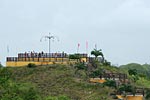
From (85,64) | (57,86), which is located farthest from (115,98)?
(85,64)

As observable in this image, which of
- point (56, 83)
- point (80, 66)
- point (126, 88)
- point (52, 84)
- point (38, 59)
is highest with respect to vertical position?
point (38, 59)

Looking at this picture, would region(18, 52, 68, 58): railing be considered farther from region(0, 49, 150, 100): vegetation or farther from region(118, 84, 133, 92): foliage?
region(118, 84, 133, 92): foliage

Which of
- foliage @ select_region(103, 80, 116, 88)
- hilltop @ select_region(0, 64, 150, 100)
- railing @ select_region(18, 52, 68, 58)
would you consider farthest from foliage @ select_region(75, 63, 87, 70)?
foliage @ select_region(103, 80, 116, 88)

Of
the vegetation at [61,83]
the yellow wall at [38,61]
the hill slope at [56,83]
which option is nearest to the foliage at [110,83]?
the vegetation at [61,83]

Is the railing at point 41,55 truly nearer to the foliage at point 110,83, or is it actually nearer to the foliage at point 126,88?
the foliage at point 110,83

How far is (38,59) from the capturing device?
60.5 metres

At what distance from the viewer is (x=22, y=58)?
61.1 metres

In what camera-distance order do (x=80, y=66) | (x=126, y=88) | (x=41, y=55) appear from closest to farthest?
(x=126, y=88), (x=80, y=66), (x=41, y=55)

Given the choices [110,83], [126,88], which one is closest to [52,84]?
[110,83]

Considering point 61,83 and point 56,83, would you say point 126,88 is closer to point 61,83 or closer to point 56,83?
point 61,83

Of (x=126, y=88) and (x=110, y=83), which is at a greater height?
(x=110, y=83)

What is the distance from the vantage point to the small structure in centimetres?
6025

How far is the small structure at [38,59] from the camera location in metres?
60.2

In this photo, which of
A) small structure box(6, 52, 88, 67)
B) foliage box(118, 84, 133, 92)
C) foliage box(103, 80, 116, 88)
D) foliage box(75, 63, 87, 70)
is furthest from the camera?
small structure box(6, 52, 88, 67)
